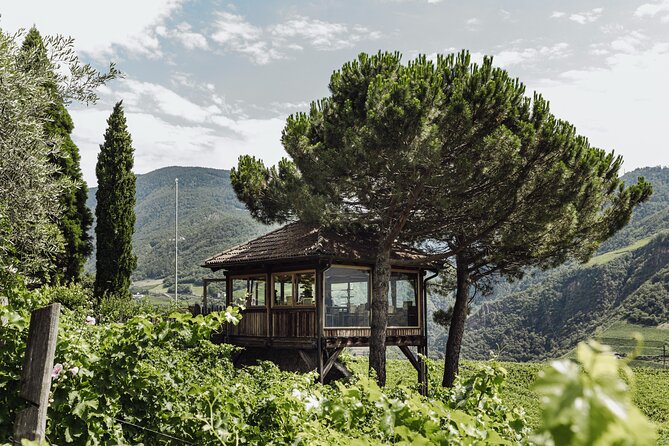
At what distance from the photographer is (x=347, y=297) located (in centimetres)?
1608

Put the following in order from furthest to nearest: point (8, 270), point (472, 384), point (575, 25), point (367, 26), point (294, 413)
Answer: point (575, 25) < point (367, 26) < point (8, 270) < point (294, 413) < point (472, 384)

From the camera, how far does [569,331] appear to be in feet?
221

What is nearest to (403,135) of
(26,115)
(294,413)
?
(26,115)

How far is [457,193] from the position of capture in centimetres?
1396

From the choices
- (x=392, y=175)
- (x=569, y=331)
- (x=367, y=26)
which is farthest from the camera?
(x=569, y=331)

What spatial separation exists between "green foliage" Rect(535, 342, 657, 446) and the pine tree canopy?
1196 cm

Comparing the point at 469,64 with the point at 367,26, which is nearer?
the point at 469,64

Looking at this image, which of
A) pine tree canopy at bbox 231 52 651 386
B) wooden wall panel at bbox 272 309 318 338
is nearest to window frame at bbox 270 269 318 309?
wooden wall panel at bbox 272 309 318 338

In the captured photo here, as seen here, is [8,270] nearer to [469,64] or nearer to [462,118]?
[462,118]

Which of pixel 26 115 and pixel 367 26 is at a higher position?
pixel 367 26

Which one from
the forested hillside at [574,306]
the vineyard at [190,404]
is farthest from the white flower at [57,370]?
the forested hillside at [574,306]

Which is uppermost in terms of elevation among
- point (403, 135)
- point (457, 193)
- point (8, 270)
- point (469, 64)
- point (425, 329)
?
point (469, 64)

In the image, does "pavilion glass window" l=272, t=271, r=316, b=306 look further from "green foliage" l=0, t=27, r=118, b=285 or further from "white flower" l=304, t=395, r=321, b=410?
"white flower" l=304, t=395, r=321, b=410

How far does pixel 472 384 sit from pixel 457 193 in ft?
36.2
